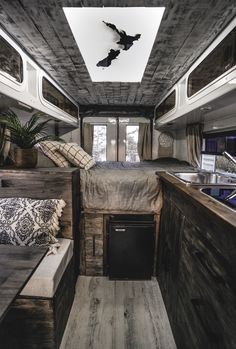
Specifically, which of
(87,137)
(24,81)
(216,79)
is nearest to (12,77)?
(24,81)

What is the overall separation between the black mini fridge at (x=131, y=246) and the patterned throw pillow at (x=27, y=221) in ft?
2.43

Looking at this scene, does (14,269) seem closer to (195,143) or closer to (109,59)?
(109,59)

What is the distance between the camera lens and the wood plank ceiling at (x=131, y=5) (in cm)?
149

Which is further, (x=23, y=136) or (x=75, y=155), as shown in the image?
(x=75, y=155)

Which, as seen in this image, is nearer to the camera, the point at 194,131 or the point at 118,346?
the point at 118,346

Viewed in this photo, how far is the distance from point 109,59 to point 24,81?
974 millimetres

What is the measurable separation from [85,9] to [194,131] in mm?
2753

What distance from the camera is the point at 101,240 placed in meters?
2.41

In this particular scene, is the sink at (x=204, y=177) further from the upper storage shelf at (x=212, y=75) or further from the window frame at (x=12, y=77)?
the window frame at (x=12, y=77)

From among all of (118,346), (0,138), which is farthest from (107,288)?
(0,138)

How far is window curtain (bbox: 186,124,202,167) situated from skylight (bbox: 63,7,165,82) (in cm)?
143

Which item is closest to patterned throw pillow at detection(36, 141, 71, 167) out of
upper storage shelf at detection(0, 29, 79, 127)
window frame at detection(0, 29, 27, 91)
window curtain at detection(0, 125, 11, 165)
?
window curtain at detection(0, 125, 11, 165)

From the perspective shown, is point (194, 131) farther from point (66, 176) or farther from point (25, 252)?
point (25, 252)

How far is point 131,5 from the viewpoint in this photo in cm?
149
